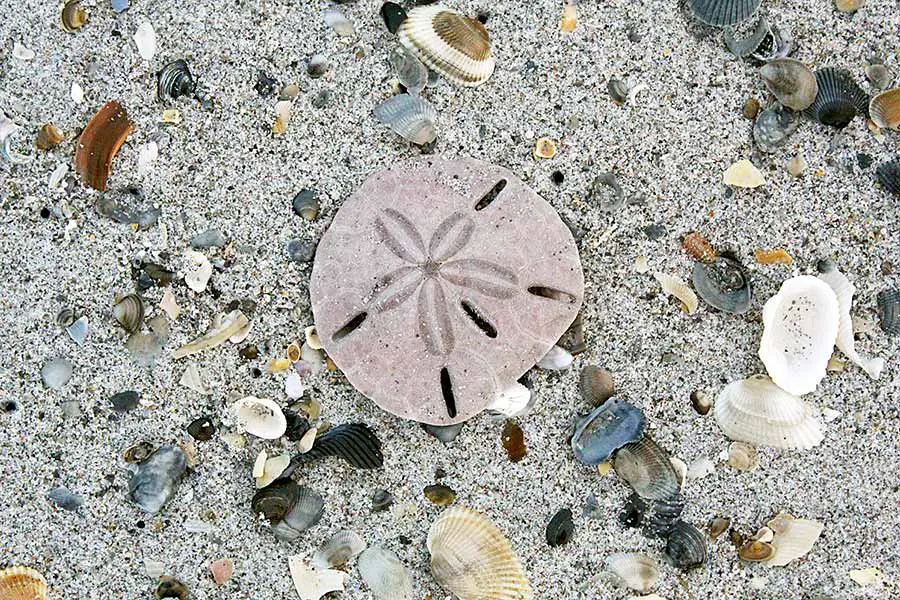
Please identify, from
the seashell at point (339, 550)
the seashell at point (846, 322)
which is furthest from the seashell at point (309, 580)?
the seashell at point (846, 322)

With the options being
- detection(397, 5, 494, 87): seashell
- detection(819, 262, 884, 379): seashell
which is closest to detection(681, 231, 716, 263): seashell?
detection(819, 262, 884, 379): seashell

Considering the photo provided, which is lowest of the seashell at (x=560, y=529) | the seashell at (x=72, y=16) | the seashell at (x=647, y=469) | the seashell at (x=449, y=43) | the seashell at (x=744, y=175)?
the seashell at (x=560, y=529)

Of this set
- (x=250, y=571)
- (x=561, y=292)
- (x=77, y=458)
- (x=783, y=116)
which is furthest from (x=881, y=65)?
(x=77, y=458)

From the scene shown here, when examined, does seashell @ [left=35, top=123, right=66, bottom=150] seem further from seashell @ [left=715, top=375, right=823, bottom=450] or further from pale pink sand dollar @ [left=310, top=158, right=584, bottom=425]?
seashell @ [left=715, top=375, right=823, bottom=450]

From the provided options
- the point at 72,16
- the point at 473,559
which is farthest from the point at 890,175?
the point at 72,16

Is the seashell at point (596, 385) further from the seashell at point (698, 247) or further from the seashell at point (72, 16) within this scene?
the seashell at point (72, 16)

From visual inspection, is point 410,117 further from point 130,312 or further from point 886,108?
point 886,108

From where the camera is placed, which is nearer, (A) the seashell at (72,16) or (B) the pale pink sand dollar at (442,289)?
(B) the pale pink sand dollar at (442,289)
